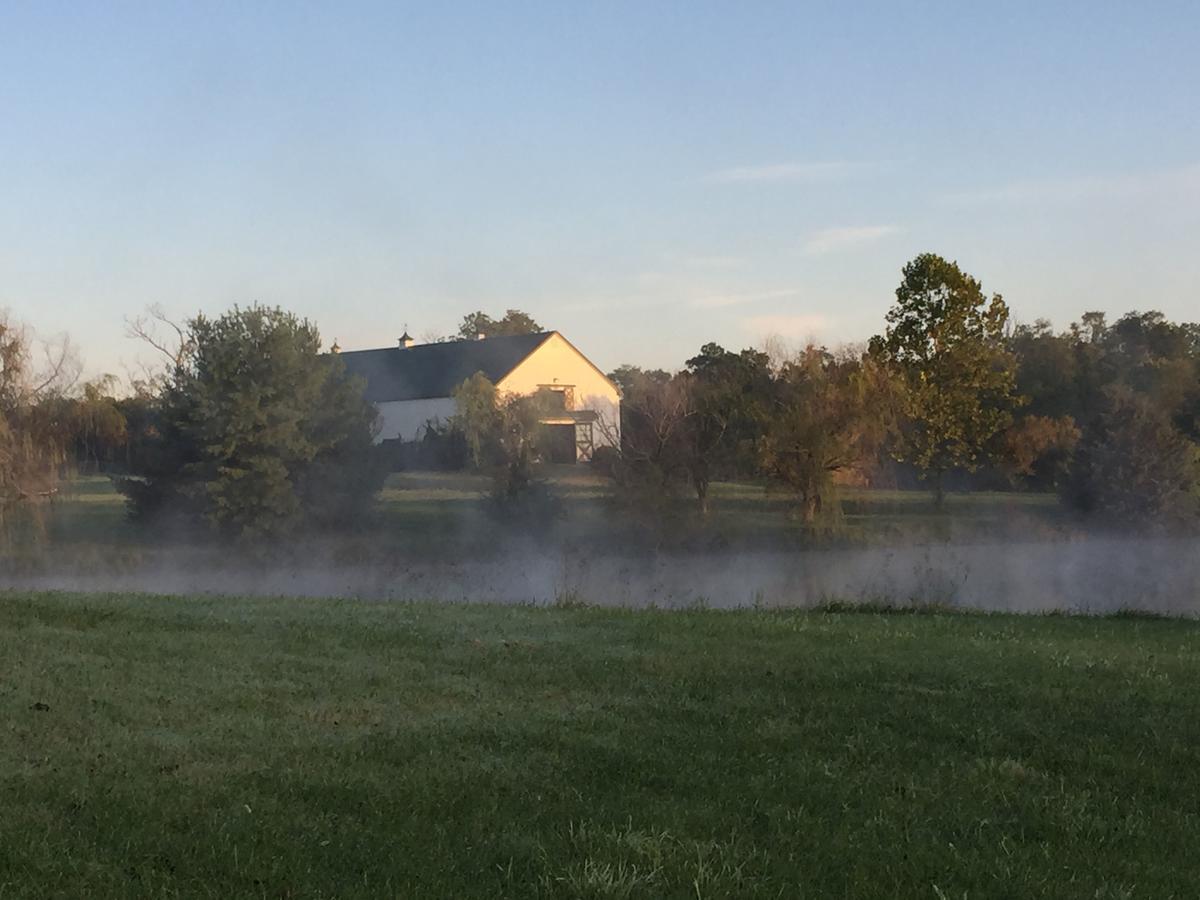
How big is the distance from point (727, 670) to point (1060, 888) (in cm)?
417

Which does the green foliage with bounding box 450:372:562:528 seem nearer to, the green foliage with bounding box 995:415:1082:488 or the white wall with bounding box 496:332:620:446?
the white wall with bounding box 496:332:620:446

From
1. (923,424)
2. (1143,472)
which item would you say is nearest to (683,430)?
(923,424)

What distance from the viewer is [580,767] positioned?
5344 mm

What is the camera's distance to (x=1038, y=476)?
36.1m

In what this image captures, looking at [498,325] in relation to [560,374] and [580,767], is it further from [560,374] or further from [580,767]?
[580,767]

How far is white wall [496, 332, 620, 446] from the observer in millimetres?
45406

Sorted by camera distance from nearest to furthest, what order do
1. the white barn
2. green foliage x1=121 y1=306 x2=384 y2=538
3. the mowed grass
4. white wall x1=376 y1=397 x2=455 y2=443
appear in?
the mowed grass → green foliage x1=121 y1=306 x2=384 y2=538 → white wall x1=376 y1=397 x2=455 y2=443 → the white barn

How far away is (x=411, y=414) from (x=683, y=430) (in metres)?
17.9

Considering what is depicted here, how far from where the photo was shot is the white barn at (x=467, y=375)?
1737 inches

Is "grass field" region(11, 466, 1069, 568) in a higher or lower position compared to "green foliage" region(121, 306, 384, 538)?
lower

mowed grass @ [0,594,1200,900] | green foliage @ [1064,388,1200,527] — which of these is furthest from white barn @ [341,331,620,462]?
mowed grass @ [0,594,1200,900]

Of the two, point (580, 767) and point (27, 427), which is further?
point (27, 427)

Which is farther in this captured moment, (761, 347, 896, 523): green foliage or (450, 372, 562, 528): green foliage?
(761, 347, 896, 523): green foliage

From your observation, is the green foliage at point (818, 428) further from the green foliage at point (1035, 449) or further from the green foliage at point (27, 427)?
the green foliage at point (27, 427)
